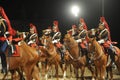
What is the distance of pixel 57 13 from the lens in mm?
29562

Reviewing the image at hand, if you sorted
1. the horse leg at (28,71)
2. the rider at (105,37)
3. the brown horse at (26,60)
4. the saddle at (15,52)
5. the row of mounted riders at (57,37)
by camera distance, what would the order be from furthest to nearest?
the rider at (105,37) < the horse leg at (28,71) < the brown horse at (26,60) < the saddle at (15,52) < the row of mounted riders at (57,37)

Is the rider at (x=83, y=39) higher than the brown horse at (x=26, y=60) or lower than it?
higher

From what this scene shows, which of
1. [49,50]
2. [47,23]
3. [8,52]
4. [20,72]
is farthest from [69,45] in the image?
[47,23]

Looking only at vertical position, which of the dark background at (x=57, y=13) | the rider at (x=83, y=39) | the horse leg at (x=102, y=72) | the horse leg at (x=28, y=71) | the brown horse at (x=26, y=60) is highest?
the dark background at (x=57, y=13)

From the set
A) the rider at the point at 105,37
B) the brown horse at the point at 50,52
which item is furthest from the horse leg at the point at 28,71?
the rider at the point at 105,37

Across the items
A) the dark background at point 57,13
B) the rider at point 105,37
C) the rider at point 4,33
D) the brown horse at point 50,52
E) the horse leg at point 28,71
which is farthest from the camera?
the dark background at point 57,13

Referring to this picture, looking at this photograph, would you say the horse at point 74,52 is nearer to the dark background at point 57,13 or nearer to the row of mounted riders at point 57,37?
the row of mounted riders at point 57,37

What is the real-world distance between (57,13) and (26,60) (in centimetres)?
1648

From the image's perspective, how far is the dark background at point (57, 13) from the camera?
2730cm

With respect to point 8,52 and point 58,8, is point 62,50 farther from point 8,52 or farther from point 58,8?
point 58,8

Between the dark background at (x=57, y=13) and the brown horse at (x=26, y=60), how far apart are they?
523 inches

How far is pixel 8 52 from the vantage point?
12.8 m

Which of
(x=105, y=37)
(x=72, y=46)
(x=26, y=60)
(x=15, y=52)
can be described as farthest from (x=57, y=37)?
(x=15, y=52)

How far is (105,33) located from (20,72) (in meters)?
3.69
